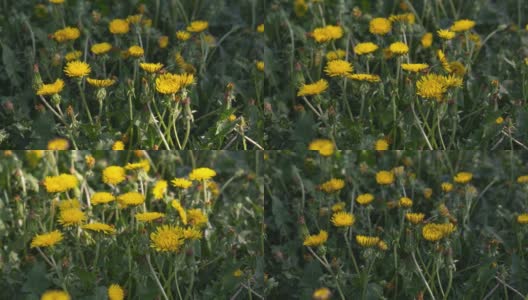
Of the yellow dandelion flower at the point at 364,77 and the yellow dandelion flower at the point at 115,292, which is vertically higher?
the yellow dandelion flower at the point at 364,77

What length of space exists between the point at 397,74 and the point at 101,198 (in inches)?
36.7

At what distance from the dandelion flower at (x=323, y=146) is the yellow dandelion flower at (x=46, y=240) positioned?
76 cm

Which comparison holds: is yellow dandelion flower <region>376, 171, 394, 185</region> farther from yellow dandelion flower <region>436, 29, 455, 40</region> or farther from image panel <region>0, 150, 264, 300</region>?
yellow dandelion flower <region>436, 29, 455, 40</region>

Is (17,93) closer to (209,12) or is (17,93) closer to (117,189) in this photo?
(117,189)

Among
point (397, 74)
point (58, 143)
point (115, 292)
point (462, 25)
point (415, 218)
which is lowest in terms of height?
point (115, 292)

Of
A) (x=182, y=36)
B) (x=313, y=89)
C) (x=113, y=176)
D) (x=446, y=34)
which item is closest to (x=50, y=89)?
(x=113, y=176)

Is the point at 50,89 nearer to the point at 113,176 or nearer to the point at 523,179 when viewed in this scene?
the point at 113,176

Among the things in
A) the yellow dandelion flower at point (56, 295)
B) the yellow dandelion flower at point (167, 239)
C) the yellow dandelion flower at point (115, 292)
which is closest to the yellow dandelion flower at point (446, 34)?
the yellow dandelion flower at point (167, 239)

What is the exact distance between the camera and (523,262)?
2498 mm

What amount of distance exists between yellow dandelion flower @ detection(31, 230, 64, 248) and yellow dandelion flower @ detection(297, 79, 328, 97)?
80cm

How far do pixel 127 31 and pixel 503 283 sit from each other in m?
1.31

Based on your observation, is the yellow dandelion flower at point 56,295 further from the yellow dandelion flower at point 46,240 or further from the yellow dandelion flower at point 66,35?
the yellow dandelion flower at point 66,35

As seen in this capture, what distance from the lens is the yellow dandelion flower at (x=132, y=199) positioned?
2.44m

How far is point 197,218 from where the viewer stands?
2463 millimetres
